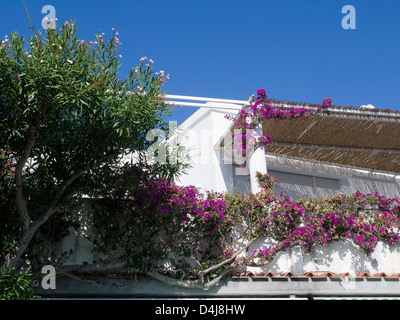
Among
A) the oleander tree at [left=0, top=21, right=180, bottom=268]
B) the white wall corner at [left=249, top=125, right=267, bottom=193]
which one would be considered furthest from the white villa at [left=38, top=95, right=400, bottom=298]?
the oleander tree at [left=0, top=21, right=180, bottom=268]

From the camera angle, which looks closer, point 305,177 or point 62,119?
point 62,119

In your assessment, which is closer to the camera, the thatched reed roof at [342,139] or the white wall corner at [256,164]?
the white wall corner at [256,164]

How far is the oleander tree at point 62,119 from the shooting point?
797 cm

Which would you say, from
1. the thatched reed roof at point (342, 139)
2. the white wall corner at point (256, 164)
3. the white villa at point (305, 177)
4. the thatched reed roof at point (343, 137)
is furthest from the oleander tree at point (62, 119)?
the thatched reed roof at point (342, 139)

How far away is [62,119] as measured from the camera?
29.5 ft

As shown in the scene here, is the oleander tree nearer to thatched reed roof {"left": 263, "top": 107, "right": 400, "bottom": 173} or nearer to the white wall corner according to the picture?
the white wall corner

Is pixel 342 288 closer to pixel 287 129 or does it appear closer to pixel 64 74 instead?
pixel 287 129

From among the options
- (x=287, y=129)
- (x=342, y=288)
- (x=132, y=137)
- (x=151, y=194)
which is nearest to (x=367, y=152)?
(x=287, y=129)

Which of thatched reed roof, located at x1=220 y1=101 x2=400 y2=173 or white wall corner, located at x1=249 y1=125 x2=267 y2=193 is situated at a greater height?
thatched reed roof, located at x1=220 y1=101 x2=400 y2=173

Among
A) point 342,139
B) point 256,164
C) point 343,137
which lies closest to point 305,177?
point 342,139

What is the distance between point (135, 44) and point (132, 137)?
200 cm

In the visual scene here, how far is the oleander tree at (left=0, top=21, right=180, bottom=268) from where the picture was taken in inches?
314

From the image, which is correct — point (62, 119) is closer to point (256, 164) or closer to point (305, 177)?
point (256, 164)

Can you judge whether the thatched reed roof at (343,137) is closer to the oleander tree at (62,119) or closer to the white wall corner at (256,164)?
the white wall corner at (256,164)
